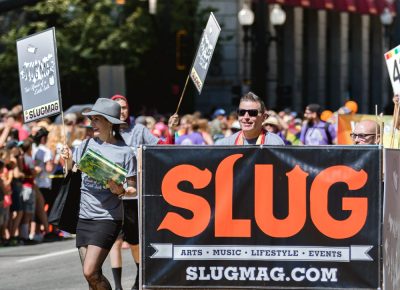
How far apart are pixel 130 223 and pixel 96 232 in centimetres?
197

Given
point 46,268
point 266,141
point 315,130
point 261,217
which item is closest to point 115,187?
point 266,141

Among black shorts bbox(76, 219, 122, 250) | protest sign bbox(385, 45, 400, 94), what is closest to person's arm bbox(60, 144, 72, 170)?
black shorts bbox(76, 219, 122, 250)

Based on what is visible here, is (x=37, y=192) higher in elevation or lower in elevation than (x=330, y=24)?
lower

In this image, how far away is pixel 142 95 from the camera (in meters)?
42.4

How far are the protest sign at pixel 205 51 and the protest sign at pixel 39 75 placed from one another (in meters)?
1.49

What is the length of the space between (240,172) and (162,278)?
807mm

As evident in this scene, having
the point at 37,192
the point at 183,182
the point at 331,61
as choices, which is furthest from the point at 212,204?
the point at 331,61

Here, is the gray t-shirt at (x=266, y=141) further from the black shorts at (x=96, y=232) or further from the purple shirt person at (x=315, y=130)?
the purple shirt person at (x=315, y=130)

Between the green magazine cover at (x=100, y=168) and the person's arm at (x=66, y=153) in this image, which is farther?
the person's arm at (x=66, y=153)

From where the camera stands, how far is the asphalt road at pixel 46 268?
43.4ft

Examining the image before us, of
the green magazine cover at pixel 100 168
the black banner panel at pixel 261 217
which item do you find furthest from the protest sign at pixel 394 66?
the black banner panel at pixel 261 217

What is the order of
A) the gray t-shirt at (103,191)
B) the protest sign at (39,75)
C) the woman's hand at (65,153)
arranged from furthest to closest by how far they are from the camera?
the protest sign at (39,75), the woman's hand at (65,153), the gray t-shirt at (103,191)

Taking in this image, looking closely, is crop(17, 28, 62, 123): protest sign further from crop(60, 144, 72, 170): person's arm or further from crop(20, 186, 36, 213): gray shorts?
crop(20, 186, 36, 213): gray shorts

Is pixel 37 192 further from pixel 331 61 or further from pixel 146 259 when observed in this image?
pixel 331 61
